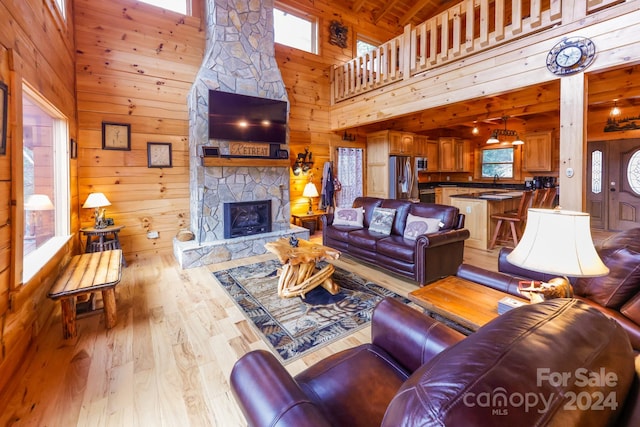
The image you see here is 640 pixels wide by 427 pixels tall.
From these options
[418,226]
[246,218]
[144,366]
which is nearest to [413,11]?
[418,226]

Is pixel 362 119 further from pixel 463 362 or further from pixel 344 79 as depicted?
pixel 463 362

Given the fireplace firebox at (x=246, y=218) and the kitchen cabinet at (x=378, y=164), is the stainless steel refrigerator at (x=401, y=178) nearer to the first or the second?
the kitchen cabinet at (x=378, y=164)

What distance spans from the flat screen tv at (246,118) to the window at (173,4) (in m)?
1.68

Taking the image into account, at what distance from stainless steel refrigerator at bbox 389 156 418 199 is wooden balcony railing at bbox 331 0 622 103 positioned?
6.17 ft

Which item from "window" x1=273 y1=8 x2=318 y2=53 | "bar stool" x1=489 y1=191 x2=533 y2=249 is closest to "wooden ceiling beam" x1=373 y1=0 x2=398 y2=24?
"window" x1=273 y1=8 x2=318 y2=53

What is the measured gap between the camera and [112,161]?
4.40m

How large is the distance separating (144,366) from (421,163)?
6.94 m

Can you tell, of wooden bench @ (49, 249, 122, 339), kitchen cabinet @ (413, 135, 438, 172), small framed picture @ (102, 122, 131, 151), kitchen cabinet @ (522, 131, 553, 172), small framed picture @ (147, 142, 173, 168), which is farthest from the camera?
kitchen cabinet @ (413, 135, 438, 172)

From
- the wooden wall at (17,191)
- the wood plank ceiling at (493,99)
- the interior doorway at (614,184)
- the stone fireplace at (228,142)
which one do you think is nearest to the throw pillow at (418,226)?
the stone fireplace at (228,142)

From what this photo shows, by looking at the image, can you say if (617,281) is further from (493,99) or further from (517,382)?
(493,99)

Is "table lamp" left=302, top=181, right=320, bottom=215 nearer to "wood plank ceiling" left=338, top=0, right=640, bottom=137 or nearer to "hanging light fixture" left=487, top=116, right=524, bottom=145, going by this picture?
"wood plank ceiling" left=338, top=0, right=640, bottom=137

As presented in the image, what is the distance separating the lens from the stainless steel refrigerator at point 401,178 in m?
6.64

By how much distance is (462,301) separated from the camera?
1954 millimetres

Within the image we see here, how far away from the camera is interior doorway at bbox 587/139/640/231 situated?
5.96 m
